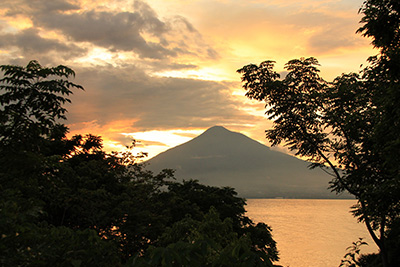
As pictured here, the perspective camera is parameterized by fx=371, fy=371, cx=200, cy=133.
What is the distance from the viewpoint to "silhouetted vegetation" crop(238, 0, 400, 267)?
37.4 feet

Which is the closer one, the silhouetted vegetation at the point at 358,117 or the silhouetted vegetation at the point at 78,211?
the silhouetted vegetation at the point at 78,211

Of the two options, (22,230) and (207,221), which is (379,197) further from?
(22,230)

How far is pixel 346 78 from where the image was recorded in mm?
16422

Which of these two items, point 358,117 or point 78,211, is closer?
point 358,117

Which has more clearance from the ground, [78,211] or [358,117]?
[358,117]

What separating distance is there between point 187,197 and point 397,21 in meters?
27.5

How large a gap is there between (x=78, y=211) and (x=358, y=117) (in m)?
20.0

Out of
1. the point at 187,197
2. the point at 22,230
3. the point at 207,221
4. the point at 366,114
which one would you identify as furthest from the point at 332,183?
the point at 187,197

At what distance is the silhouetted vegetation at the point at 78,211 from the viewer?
3.37 meters

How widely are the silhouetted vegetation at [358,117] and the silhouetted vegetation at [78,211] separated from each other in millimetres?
4869

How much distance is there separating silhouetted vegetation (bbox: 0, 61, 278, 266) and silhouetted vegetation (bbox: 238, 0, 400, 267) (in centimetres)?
487

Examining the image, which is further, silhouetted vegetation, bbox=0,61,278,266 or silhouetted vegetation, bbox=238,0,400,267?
silhouetted vegetation, bbox=238,0,400,267

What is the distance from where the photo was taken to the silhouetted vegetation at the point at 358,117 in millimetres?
11398

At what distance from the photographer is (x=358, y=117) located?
13656 mm
